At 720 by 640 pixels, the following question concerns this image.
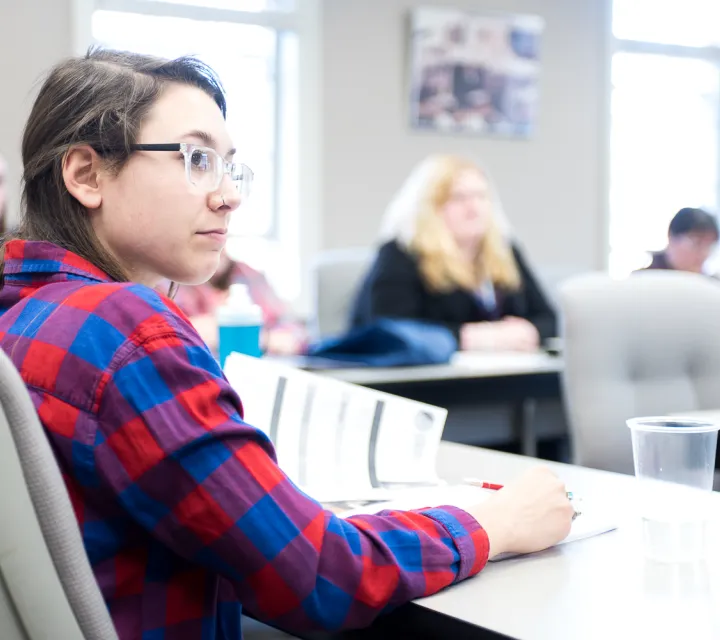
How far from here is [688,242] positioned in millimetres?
4340

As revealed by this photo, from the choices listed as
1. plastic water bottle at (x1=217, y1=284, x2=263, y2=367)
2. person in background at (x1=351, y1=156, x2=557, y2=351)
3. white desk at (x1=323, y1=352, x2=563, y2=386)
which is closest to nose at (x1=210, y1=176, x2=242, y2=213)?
plastic water bottle at (x1=217, y1=284, x2=263, y2=367)

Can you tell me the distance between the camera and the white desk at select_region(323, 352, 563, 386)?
7.31 ft

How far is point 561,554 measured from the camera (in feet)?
2.97

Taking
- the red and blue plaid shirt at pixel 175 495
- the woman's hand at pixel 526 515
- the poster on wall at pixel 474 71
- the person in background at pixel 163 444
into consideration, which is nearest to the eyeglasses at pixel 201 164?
the person in background at pixel 163 444

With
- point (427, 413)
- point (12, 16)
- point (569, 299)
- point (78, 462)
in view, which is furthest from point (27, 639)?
point (12, 16)

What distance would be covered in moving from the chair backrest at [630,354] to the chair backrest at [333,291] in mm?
1673

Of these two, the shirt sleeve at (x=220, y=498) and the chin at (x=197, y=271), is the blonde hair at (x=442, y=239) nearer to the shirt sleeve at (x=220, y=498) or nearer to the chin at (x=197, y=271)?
the chin at (x=197, y=271)

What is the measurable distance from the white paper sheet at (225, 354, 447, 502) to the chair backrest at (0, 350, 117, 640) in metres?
0.52

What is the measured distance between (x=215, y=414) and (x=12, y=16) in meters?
3.93

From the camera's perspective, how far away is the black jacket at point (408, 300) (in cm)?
343

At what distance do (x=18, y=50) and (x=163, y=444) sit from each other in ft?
12.8

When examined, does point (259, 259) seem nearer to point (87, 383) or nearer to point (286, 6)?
point (286, 6)

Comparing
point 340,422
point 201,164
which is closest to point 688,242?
point 340,422

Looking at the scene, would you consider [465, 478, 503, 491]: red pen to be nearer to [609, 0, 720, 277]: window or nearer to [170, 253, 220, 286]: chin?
[170, 253, 220, 286]: chin
